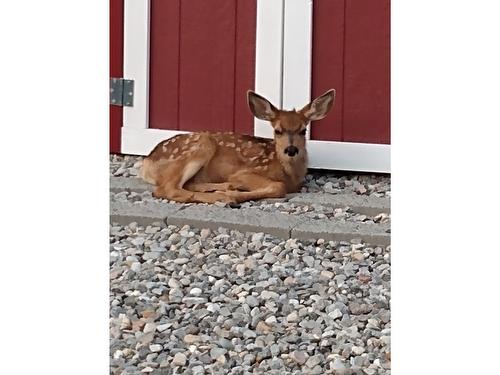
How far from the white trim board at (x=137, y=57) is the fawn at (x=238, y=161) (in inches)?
13.0

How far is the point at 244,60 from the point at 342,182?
2.04ft

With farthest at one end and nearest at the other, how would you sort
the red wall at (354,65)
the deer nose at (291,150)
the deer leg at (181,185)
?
the red wall at (354,65) < the deer nose at (291,150) < the deer leg at (181,185)

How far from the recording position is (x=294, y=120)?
4.15 meters

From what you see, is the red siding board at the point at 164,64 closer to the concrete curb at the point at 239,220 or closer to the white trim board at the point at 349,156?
the white trim board at the point at 349,156

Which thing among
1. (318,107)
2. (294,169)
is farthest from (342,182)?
(318,107)

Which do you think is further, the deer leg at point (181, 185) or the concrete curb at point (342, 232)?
the deer leg at point (181, 185)

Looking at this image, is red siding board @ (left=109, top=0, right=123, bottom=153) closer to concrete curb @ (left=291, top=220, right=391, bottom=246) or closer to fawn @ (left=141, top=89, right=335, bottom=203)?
fawn @ (left=141, top=89, right=335, bottom=203)

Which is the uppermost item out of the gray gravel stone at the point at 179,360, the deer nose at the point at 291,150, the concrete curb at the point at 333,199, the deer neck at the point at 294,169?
the deer nose at the point at 291,150

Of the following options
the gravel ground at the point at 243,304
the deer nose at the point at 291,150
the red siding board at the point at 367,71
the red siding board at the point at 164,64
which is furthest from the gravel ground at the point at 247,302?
the red siding board at the point at 164,64

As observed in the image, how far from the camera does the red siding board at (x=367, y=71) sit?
4.25m

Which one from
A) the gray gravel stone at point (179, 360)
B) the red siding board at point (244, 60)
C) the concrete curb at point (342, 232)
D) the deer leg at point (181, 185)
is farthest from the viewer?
the red siding board at point (244, 60)

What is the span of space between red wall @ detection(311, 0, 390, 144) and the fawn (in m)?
0.19

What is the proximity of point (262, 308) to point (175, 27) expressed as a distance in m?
1.97
